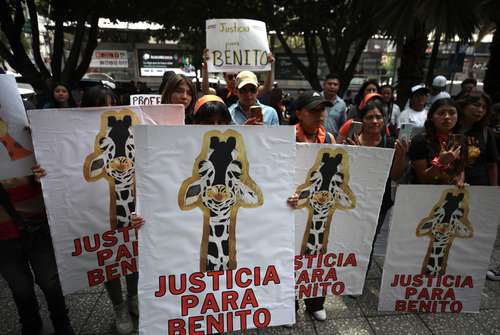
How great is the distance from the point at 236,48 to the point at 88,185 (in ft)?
7.78

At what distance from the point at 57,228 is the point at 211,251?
0.89 m

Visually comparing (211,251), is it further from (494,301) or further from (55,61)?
(55,61)

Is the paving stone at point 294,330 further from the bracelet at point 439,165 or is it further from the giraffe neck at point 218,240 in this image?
the bracelet at point 439,165

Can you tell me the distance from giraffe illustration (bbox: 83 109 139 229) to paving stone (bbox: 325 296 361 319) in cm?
167

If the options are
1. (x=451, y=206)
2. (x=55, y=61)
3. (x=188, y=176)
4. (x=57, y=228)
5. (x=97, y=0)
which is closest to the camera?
(x=188, y=176)

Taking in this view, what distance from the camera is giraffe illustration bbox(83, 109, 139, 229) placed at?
195cm

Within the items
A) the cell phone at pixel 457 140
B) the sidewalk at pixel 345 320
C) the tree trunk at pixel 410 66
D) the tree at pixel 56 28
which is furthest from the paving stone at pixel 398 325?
the tree at pixel 56 28

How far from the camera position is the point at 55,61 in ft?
33.1

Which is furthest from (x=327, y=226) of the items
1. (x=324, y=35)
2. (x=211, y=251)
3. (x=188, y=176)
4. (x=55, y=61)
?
(x=55, y=61)

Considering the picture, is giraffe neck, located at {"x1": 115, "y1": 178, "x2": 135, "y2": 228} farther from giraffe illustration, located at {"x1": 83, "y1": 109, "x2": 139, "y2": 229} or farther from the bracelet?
the bracelet

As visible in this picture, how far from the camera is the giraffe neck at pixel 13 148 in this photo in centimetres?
176

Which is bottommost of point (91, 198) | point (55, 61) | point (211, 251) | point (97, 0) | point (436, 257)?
point (436, 257)

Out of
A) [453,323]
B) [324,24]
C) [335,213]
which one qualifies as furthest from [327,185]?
[324,24]

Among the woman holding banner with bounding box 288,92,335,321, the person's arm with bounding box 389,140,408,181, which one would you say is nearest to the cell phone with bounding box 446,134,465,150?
the person's arm with bounding box 389,140,408,181
